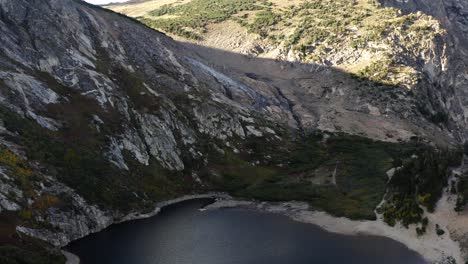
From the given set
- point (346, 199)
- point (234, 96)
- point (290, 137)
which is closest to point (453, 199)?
point (346, 199)

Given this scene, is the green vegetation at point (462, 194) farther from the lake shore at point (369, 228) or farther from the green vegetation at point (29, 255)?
the green vegetation at point (29, 255)

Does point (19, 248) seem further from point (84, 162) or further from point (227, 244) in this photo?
point (84, 162)

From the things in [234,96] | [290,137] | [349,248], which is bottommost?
[349,248]

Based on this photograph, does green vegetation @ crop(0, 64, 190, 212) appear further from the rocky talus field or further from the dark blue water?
the dark blue water

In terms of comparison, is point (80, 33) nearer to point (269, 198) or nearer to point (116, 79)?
point (116, 79)

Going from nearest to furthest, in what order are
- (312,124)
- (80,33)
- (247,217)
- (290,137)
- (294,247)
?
(294,247) → (247,217) → (80,33) → (290,137) → (312,124)

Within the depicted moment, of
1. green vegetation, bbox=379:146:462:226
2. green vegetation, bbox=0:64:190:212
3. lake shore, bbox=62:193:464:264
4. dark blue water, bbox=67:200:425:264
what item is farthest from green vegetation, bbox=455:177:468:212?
green vegetation, bbox=0:64:190:212

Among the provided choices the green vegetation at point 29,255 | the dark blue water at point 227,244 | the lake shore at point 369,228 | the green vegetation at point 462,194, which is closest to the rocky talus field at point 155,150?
the green vegetation at point 29,255
